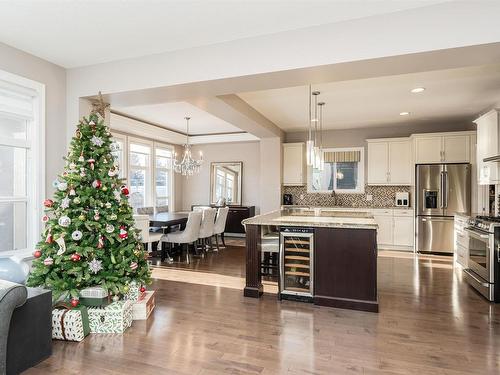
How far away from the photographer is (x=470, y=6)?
86.7 inches

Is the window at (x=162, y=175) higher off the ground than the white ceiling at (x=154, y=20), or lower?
lower

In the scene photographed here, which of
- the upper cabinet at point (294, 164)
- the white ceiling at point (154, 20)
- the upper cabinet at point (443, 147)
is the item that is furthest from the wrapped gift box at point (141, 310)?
the upper cabinet at point (443, 147)

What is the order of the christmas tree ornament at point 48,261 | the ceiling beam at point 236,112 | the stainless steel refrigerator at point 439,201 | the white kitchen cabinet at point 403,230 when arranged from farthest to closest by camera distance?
the white kitchen cabinet at point 403,230 < the stainless steel refrigerator at point 439,201 < the ceiling beam at point 236,112 < the christmas tree ornament at point 48,261

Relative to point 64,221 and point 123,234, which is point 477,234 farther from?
point 64,221

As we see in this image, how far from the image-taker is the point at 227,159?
28.0 ft

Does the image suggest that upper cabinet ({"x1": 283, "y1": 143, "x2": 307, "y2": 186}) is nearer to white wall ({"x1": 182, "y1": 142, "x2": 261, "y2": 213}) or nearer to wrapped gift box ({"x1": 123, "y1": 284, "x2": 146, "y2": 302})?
white wall ({"x1": 182, "y1": 142, "x2": 261, "y2": 213})

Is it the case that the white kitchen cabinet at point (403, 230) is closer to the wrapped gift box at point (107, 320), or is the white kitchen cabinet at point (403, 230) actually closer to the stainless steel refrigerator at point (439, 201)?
the stainless steel refrigerator at point (439, 201)

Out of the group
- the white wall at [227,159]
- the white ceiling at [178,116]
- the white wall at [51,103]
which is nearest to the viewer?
the white wall at [51,103]

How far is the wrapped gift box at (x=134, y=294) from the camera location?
3063mm

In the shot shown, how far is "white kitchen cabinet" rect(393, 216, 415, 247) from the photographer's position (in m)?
6.26

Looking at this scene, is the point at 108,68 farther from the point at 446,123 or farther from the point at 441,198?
the point at 446,123

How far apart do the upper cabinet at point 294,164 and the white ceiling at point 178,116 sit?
1584mm

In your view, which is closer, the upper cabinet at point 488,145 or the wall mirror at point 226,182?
the upper cabinet at point 488,145

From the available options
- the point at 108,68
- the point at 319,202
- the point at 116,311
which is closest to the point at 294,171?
the point at 319,202
